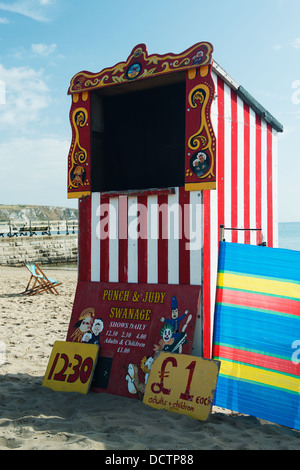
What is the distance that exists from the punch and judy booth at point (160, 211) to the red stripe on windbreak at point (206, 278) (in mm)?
15

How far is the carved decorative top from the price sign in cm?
286

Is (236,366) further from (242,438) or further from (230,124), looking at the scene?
(230,124)

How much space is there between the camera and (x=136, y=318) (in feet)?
14.3

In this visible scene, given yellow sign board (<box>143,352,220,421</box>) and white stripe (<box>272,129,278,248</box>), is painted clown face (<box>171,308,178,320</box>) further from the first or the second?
white stripe (<box>272,129,278,248</box>)

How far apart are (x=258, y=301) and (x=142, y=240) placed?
1388 millimetres

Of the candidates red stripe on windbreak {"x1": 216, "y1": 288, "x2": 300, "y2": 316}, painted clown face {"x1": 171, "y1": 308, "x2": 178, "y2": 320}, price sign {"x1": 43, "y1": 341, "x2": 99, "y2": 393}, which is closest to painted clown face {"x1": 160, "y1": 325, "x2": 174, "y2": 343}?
painted clown face {"x1": 171, "y1": 308, "x2": 178, "y2": 320}

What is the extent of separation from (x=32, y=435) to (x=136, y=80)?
352cm

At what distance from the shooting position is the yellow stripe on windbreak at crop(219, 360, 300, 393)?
351cm

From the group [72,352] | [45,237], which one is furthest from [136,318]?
[45,237]

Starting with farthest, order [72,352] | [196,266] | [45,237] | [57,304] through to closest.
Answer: [45,237], [57,304], [72,352], [196,266]

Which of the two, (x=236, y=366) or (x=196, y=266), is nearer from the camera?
(x=236, y=366)

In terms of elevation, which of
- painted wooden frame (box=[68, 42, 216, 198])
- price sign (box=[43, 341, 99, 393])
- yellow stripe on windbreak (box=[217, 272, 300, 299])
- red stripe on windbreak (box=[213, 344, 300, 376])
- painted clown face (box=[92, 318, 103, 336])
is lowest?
price sign (box=[43, 341, 99, 393])

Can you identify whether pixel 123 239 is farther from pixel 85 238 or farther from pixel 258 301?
pixel 258 301

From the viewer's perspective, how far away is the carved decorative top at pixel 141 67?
4.16m
